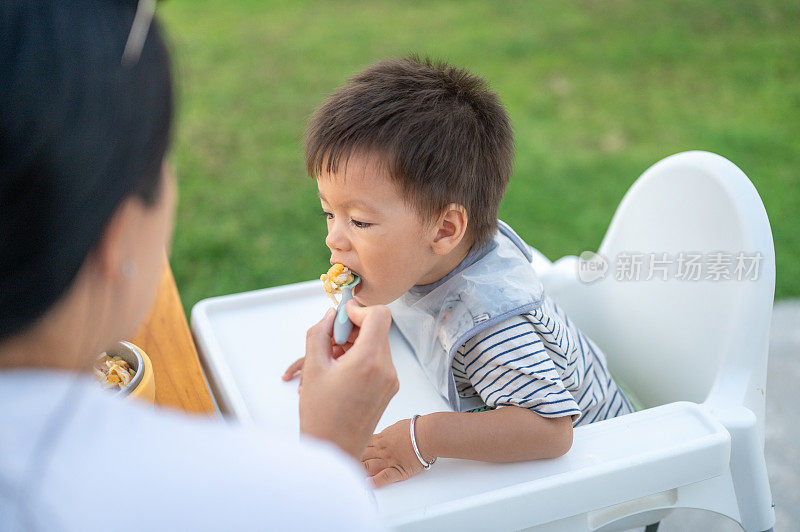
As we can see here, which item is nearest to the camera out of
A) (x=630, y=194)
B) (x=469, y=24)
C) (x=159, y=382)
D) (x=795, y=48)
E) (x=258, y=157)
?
(x=159, y=382)

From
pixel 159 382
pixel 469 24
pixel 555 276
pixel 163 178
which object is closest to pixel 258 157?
pixel 469 24

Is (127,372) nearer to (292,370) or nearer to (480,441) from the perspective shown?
(292,370)

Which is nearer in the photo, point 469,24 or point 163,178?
point 163,178

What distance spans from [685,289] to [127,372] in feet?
2.61

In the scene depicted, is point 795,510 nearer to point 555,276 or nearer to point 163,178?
point 555,276

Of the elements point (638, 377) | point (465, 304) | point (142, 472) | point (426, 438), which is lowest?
point (638, 377)

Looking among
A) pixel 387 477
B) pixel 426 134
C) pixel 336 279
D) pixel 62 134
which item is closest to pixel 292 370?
pixel 336 279

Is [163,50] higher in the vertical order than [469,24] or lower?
higher

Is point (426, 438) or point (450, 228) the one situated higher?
point (450, 228)

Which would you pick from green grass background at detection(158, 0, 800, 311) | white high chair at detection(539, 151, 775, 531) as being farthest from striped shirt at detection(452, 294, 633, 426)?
green grass background at detection(158, 0, 800, 311)

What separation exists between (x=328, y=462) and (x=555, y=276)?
87 cm

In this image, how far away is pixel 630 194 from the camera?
130 centimetres

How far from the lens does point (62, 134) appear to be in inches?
18.4

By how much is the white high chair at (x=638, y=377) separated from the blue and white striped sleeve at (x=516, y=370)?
2.8 inches
